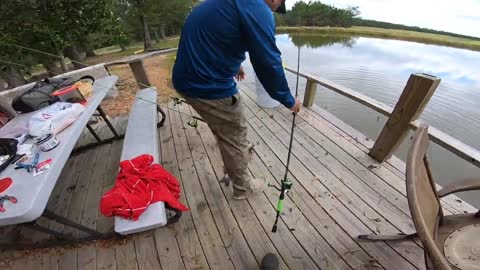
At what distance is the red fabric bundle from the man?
477mm

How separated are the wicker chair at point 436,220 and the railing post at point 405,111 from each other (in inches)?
37.7

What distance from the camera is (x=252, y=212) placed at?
207 centimetres

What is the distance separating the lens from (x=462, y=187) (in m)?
1.25

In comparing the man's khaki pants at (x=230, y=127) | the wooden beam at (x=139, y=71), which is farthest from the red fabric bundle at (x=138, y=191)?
the wooden beam at (x=139, y=71)

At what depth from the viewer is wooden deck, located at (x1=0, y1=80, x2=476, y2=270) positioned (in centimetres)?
173

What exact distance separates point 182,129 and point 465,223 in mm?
2856

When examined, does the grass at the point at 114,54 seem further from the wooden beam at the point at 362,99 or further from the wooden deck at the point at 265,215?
the wooden beam at the point at 362,99

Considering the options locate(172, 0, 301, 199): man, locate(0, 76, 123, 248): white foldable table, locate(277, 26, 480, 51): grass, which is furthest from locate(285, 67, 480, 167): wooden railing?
locate(277, 26, 480, 51): grass

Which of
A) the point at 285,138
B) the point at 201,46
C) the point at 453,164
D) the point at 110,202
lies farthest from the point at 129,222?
the point at 453,164

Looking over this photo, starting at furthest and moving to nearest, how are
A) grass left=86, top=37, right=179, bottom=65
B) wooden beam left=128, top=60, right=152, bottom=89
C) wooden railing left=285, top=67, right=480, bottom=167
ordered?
grass left=86, top=37, right=179, bottom=65
wooden beam left=128, top=60, right=152, bottom=89
wooden railing left=285, top=67, right=480, bottom=167

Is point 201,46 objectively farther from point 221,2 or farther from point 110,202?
point 110,202

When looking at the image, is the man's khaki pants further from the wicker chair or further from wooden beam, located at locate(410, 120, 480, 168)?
wooden beam, located at locate(410, 120, 480, 168)

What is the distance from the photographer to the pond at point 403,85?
138 inches

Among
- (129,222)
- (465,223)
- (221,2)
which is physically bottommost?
(129,222)
